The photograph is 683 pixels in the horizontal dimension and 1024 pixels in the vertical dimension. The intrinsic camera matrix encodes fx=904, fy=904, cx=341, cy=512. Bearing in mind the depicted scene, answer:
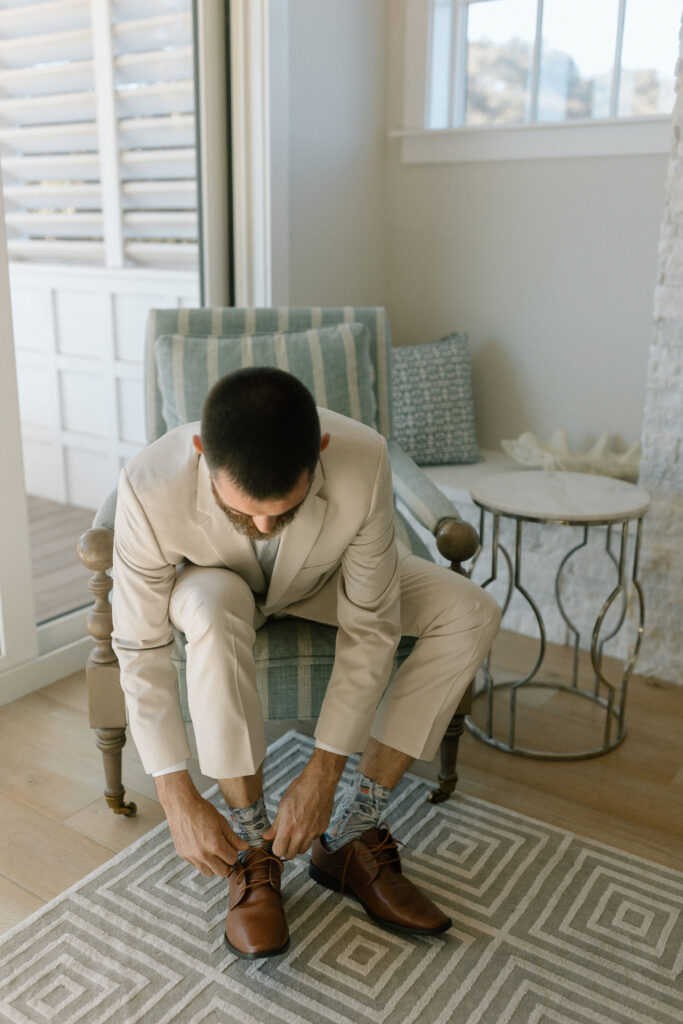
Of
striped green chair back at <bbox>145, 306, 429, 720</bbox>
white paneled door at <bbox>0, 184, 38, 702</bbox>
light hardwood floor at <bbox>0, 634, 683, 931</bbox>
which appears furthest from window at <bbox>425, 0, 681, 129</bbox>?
light hardwood floor at <bbox>0, 634, 683, 931</bbox>

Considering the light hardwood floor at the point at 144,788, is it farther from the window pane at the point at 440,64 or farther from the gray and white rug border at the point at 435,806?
the window pane at the point at 440,64

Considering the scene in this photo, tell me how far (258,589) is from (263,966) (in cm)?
59

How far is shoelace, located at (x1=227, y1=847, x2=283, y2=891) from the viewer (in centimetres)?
141

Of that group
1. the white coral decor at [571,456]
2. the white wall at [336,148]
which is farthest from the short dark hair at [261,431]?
the white wall at [336,148]

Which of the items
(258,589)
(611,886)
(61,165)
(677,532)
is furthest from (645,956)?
(61,165)

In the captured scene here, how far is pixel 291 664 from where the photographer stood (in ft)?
5.15

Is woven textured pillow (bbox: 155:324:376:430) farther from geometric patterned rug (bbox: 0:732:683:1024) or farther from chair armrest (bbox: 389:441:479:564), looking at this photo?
geometric patterned rug (bbox: 0:732:683:1024)

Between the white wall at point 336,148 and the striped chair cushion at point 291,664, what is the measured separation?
4.39 feet

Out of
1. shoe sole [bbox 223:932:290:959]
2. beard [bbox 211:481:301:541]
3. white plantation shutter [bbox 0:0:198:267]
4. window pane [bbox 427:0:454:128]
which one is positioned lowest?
shoe sole [bbox 223:932:290:959]

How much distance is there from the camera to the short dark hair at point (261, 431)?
1138mm

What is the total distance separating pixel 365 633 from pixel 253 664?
19 cm

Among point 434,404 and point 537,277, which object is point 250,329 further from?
point 537,277

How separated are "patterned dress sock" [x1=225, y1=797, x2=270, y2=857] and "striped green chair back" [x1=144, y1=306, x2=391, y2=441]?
33.4 inches

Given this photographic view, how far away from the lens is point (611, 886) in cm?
157
